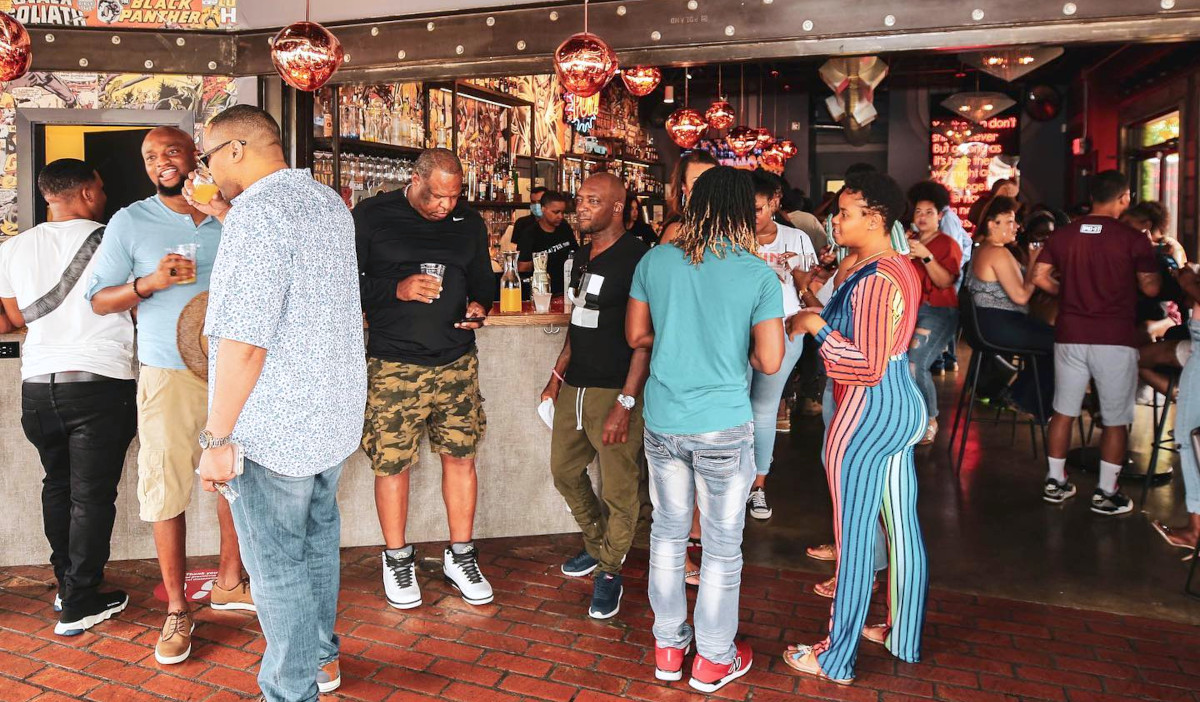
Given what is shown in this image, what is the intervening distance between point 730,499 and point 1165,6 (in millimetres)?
3221

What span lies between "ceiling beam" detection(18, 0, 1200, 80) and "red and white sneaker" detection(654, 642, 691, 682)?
3061mm

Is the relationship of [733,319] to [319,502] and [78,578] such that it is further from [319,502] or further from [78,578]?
[78,578]

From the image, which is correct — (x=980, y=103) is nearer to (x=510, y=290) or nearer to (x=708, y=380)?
(x=510, y=290)

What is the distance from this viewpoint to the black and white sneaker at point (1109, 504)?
518cm

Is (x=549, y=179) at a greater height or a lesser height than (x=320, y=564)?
greater

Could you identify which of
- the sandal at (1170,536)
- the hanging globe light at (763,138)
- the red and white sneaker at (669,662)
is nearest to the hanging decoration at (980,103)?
the hanging globe light at (763,138)

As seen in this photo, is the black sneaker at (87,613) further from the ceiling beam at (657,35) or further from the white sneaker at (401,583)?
the ceiling beam at (657,35)

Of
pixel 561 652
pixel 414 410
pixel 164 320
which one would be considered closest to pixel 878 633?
pixel 561 652

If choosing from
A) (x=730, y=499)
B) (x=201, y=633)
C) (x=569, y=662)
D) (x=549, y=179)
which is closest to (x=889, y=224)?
(x=730, y=499)

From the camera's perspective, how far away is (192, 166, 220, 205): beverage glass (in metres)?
3.06

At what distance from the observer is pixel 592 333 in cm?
370

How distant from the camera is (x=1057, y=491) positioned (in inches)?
211

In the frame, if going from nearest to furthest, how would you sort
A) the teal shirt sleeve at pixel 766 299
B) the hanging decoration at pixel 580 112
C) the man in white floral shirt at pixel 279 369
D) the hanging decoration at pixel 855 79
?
the man in white floral shirt at pixel 279 369 → the teal shirt sleeve at pixel 766 299 → the hanging decoration at pixel 855 79 → the hanging decoration at pixel 580 112

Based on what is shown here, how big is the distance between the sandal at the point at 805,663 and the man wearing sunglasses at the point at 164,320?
2131mm
